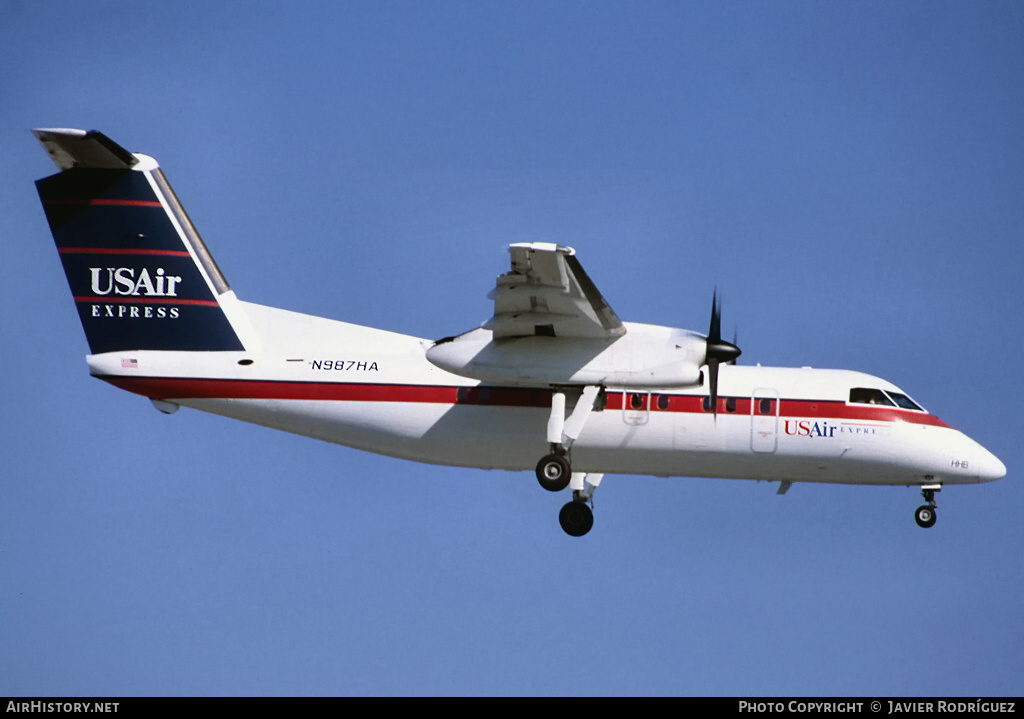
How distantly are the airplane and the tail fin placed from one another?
1.1 inches

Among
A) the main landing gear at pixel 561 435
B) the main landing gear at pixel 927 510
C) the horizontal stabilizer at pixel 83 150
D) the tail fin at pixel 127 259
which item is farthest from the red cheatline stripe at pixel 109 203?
the main landing gear at pixel 927 510

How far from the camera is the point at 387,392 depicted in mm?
23828

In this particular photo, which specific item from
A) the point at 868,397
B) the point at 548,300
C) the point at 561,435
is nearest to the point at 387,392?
the point at 561,435

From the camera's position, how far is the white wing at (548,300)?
66.4 feet

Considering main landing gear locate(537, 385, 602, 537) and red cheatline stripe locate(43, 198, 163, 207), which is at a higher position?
red cheatline stripe locate(43, 198, 163, 207)

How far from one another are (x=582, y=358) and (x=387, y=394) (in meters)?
3.94

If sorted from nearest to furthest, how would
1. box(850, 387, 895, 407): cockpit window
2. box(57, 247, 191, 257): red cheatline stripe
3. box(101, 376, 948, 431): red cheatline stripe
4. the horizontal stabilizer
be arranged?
the horizontal stabilizer < box(101, 376, 948, 431): red cheatline stripe < box(57, 247, 191, 257): red cheatline stripe < box(850, 387, 895, 407): cockpit window

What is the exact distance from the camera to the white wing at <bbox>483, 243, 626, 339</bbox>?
20.2 metres

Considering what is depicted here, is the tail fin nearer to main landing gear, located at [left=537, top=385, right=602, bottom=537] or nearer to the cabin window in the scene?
main landing gear, located at [left=537, top=385, right=602, bottom=537]

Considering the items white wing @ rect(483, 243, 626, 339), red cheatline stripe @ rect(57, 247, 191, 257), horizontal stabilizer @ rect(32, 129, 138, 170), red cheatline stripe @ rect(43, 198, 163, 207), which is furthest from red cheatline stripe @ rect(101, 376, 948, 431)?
horizontal stabilizer @ rect(32, 129, 138, 170)

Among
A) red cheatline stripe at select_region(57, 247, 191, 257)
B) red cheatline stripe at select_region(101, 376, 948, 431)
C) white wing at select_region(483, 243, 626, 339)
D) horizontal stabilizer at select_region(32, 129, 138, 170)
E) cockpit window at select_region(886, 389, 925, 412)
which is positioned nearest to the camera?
white wing at select_region(483, 243, 626, 339)

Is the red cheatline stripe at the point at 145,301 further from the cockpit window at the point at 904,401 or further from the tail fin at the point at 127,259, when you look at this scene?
the cockpit window at the point at 904,401
